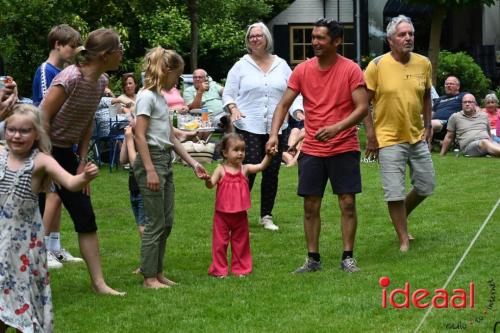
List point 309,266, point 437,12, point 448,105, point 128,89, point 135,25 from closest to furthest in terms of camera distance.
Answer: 1. point 309,266
2. point 128,89
3. point 448,105
4. point 437,12
5. point 135,25

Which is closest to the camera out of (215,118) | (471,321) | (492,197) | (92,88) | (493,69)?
(471,321)

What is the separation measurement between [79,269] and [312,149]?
207cm

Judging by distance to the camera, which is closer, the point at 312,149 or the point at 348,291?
the point at 348,291

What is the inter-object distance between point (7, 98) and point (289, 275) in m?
2.68

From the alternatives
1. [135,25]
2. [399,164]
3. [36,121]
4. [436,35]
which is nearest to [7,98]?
[36,121]

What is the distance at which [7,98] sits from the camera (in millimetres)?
6363

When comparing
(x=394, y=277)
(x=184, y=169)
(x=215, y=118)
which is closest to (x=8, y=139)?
(x=394, y=277)

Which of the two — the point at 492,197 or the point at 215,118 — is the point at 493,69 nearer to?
the point at 215,118

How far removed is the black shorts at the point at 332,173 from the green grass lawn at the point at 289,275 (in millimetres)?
619

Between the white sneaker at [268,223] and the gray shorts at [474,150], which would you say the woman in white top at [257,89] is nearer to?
the white sneaker at [268,223]

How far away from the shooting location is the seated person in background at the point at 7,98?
6.28 metres

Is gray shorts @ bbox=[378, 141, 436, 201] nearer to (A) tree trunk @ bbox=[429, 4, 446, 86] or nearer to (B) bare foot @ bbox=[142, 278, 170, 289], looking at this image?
(B) bare foot @ bbox=[142, 278, 170, 289]

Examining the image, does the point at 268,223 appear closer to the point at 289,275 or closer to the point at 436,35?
the point at 289,275

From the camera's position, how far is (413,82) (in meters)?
8.87
